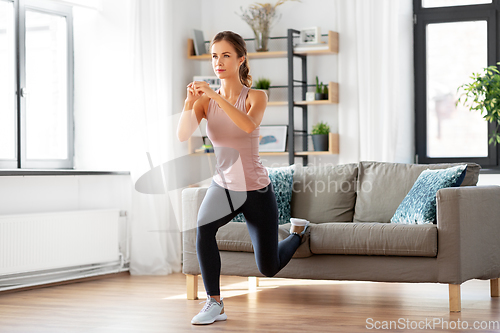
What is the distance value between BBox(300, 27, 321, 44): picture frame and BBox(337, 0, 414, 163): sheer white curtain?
0.20 metres

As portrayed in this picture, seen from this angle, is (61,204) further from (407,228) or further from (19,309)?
(407,228)

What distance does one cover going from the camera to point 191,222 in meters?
3.61

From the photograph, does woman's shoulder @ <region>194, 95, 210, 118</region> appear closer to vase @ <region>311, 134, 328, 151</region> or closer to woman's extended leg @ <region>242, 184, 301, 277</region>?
woman's extended leg @ <region>242, 184, 301, 277</region>

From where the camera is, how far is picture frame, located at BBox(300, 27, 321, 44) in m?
4.95

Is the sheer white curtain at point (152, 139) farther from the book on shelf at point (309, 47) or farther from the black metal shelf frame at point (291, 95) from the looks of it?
the book on shelf at point (309, 47)

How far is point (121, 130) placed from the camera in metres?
4.92

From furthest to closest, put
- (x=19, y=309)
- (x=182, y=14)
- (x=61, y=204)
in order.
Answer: (x=182, y=14)
(x=61, y=204)
(x=19, y=309)

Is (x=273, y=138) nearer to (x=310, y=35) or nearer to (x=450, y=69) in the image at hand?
(x=310, y=35)

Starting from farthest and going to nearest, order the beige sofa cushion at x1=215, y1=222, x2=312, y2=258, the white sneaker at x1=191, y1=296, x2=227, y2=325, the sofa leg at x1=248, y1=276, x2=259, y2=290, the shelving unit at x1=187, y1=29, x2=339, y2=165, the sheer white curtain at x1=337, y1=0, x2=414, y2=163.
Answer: the shelving unit at x1=187, y1=29, x2=339, y2=165
the sheer white curtain at x1=337, y1=0, x2=414, y2=163
the sofa leg at x1=248, y1=276, x2=259, y2=290
the beige sofa cushion at x1=215, y1=222, x2=312, y2=258
the white sneaker at x1=191, y1=296, x2=227, y2=325

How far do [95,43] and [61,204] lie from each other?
1350 mm

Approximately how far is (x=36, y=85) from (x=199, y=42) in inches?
54.7

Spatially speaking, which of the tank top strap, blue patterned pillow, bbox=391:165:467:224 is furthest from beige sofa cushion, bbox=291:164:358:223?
the tank top strap

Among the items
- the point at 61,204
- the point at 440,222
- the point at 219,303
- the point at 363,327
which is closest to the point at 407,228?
the point at 440,222

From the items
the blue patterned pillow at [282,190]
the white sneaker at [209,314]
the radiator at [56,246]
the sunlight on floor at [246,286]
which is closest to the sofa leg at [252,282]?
the sunlight on floor at [246,286]
